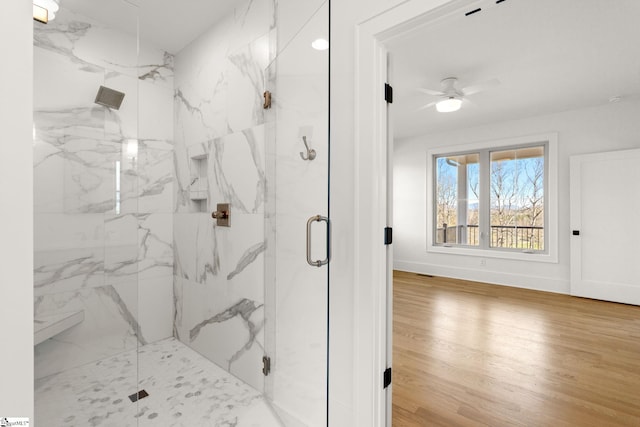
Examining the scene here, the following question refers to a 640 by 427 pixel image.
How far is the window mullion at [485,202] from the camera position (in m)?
5.20

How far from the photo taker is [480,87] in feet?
11.0

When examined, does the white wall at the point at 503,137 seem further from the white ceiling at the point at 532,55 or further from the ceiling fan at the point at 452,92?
the ceiling fan at the point at 452,92

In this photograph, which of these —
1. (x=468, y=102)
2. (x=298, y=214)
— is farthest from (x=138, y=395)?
(x=468, y=102)

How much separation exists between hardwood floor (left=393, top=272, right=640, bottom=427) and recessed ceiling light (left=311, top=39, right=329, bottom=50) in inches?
78.8

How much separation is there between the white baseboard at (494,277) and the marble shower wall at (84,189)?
5.05 metres

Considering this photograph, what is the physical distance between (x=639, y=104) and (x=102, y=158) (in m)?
5.89

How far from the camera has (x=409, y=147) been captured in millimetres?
5973

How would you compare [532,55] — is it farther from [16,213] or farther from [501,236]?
[16,213]

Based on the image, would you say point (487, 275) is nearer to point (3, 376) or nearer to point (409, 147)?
point (409, 147)

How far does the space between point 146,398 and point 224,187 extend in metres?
1.49

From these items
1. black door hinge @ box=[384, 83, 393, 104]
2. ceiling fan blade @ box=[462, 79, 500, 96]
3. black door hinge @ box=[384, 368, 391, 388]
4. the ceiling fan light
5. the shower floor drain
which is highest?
ceiling fan blade @ box=[462, 79, 500, 96]

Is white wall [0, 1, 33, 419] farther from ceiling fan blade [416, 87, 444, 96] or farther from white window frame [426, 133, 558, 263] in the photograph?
white window frame [426, 133, 558, 263]

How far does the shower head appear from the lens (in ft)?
5.25

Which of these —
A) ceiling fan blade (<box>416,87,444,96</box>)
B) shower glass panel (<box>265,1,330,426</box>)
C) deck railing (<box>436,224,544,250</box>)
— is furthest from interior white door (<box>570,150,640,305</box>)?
shower glass panel (<box>265,1,330,426</box>)
